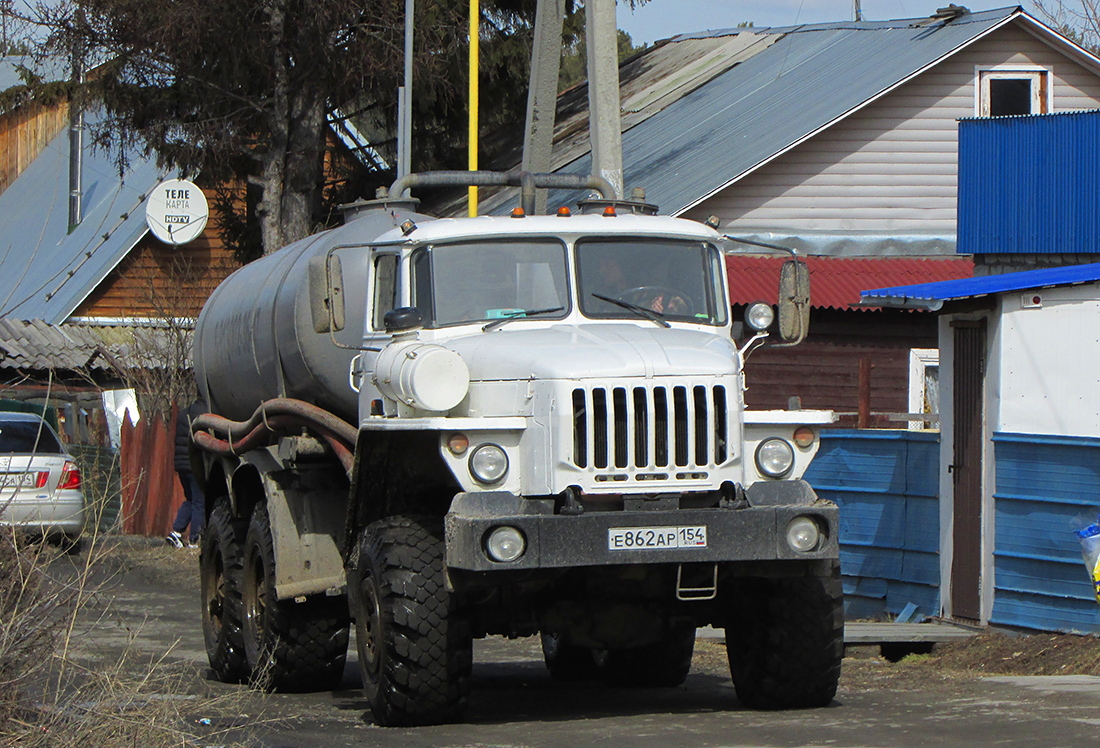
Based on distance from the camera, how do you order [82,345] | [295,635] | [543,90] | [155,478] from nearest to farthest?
[295,635] < [543,90] < [155,478] < [82,345]

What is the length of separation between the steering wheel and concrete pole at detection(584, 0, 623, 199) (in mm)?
3515

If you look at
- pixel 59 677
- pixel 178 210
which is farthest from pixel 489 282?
pixel 178 210

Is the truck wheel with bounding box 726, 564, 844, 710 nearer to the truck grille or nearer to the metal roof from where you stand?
the truck grille

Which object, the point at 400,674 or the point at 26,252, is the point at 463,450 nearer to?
the point at 400,674

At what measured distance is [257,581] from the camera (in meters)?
10.9

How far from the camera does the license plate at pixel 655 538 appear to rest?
7.71 metres

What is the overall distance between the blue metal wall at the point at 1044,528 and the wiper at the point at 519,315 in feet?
15.3

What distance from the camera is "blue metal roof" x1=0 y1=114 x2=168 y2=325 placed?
33.3 meters

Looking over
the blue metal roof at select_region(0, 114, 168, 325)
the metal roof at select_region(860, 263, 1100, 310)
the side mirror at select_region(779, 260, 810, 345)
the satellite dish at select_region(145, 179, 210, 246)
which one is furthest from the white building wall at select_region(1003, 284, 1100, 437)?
the blue metal roof at select_region(0, 114, 168, 325)

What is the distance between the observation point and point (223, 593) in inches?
448

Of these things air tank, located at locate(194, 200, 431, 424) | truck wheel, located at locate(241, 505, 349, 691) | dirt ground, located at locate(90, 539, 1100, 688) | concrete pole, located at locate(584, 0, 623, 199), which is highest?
concrete pole, located at locate(584, 0, 623, 199)

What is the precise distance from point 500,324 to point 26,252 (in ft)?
96.4

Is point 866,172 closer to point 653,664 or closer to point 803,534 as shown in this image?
point 653,664

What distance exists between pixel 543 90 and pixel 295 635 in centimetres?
673
